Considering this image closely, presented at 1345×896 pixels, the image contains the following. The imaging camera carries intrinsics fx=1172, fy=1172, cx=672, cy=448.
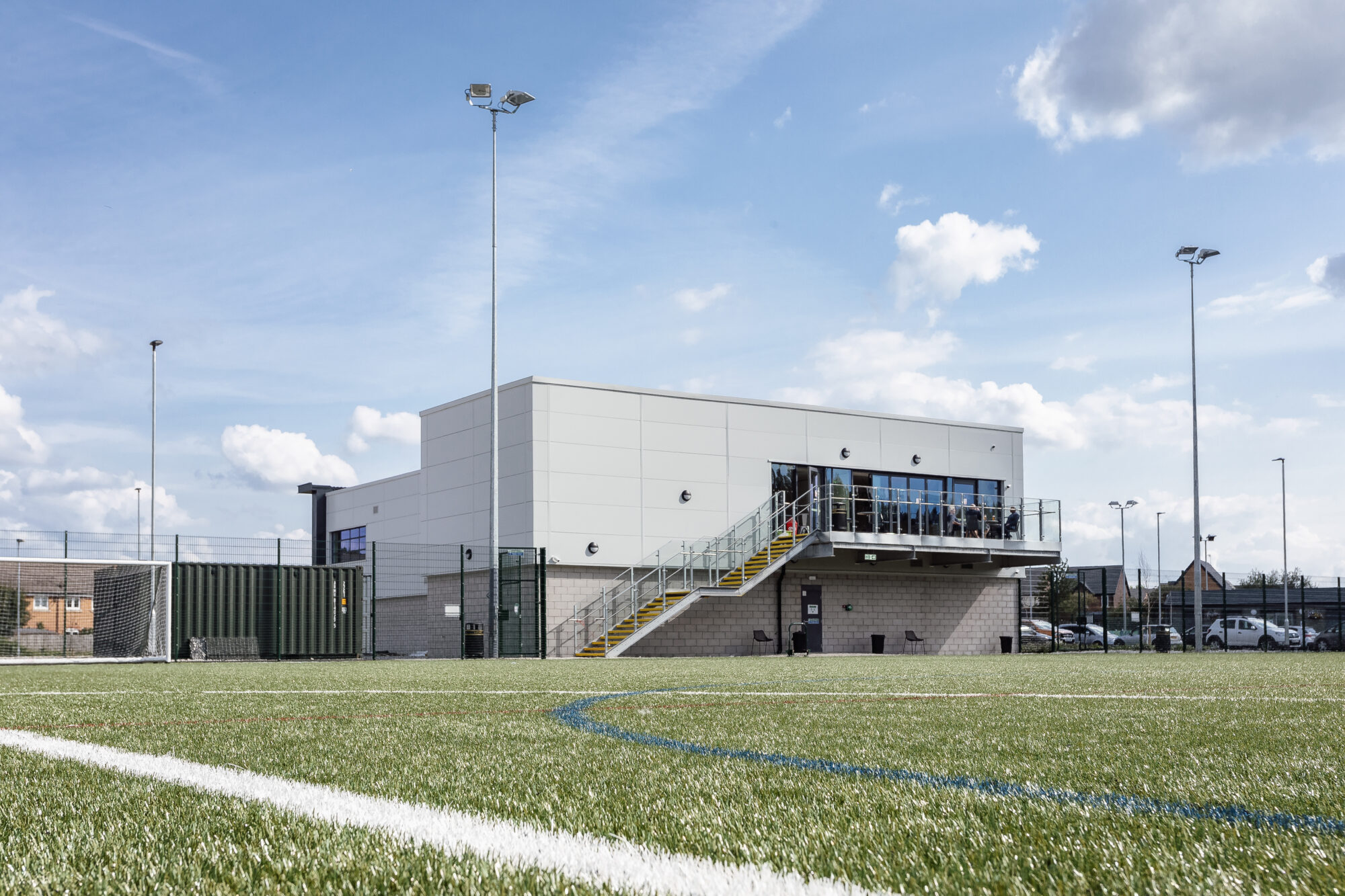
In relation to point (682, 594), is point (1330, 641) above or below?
below

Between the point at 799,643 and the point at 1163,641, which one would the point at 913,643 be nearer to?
the point at 799,643

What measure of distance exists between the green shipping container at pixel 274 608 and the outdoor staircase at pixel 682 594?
18.2 feet

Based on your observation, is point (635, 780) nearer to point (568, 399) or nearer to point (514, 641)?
point (514, 641)

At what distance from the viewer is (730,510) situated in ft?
103

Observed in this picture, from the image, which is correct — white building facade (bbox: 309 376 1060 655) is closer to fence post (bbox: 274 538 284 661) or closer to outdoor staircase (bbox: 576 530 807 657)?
outdoor staircase (bbox: 576 530 807 657)

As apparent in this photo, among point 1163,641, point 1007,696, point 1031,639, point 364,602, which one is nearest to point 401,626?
point 364,602

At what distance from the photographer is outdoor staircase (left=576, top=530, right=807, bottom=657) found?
2761 centimetres

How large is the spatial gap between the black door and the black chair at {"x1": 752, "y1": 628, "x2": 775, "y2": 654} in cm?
125

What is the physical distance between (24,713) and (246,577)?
61.1 ft

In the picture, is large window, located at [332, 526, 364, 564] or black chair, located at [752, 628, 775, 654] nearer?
black chair, located at [752, 628, 775, 654]

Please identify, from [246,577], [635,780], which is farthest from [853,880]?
[246,577]

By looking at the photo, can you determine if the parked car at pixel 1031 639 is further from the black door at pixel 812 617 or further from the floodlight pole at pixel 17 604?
the floodlight pole at pixel 17 604

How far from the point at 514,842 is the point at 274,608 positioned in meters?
24.4

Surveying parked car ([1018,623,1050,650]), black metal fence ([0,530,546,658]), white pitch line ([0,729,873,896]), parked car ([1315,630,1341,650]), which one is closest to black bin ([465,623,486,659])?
black metal fence ([0,530,546,658])
